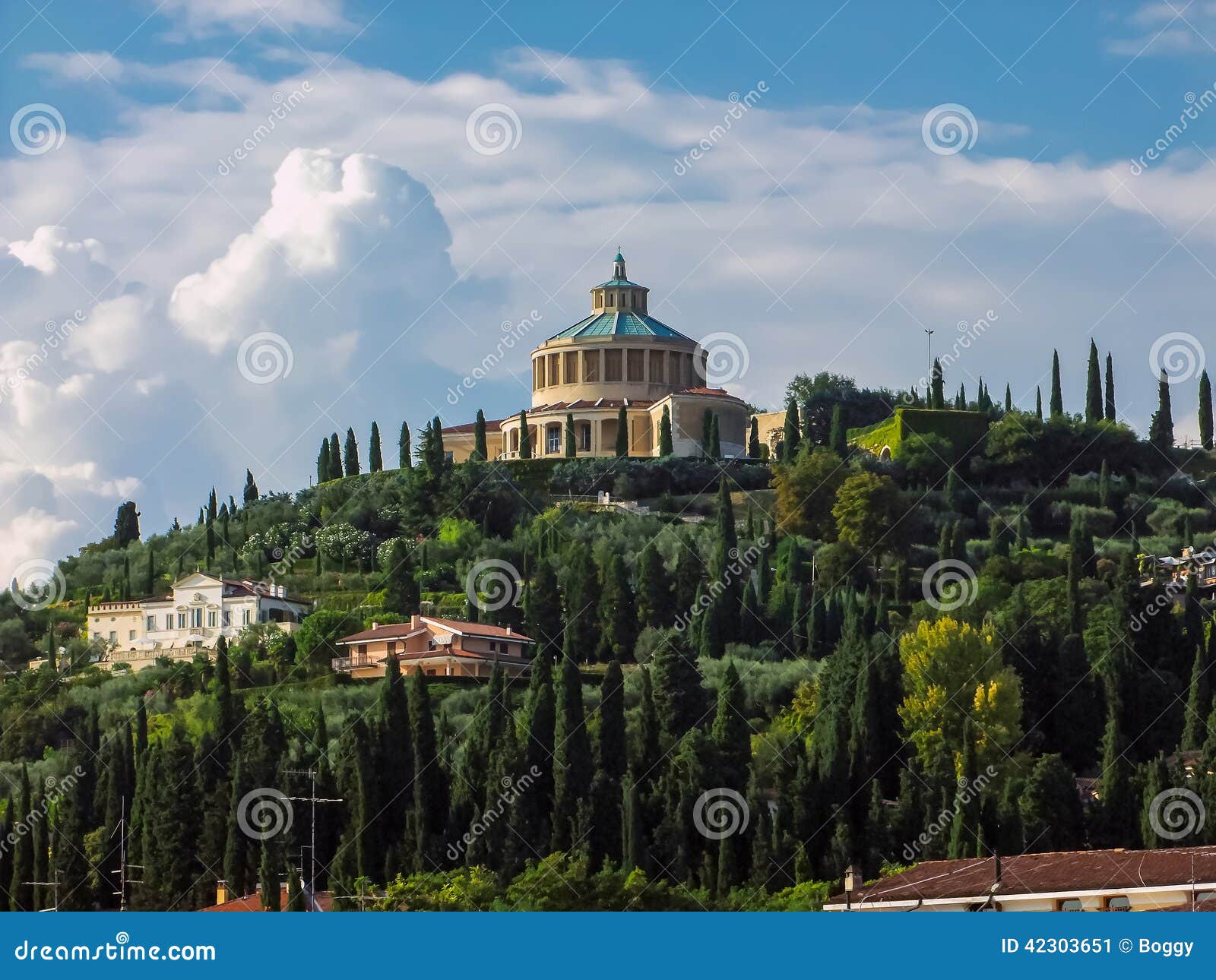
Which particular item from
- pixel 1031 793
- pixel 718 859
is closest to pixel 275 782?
pixel 718 859

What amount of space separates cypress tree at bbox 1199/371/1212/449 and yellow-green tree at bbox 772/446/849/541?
56.6 ft

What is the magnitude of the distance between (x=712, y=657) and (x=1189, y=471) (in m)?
28.9

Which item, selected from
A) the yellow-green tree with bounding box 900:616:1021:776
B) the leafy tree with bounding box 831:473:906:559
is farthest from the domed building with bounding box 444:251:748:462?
the yellow-green tree with bounding box 900:616:1021:776

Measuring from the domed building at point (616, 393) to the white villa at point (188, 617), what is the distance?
17.2 m

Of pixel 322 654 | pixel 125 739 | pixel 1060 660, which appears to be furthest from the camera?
pixel 322 654

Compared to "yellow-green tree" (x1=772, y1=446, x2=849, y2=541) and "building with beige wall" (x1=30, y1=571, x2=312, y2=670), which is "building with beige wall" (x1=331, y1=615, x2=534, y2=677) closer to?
"building with beige wall" (x1=30, y1=571, x2=312, y2=670)

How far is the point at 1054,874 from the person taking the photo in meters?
41.1

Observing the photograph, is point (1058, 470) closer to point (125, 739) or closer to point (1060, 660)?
point (1060, 660)

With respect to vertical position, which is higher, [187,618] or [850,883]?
→ [187,618]

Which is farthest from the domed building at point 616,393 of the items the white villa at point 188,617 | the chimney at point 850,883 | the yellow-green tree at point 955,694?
the chimney at point 850,883

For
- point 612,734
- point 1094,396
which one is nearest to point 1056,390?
point 1094,396

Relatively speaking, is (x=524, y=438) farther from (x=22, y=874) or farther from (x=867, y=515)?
(x=22, y=874)

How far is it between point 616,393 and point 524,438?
512 cm

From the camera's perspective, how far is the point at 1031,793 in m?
53.5
